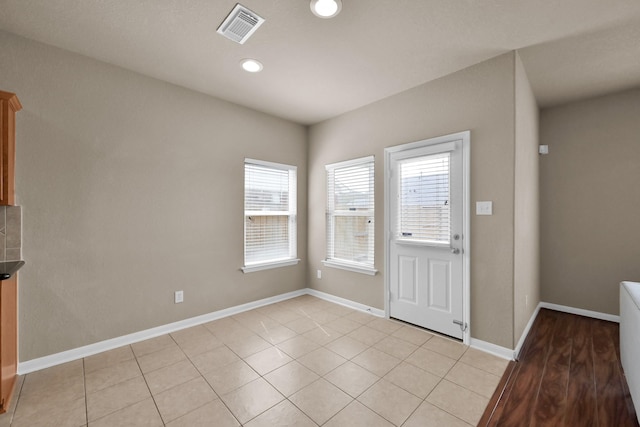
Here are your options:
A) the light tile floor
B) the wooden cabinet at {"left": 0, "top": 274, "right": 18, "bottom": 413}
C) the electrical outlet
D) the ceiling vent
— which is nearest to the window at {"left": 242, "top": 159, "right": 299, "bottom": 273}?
the electrical outlet

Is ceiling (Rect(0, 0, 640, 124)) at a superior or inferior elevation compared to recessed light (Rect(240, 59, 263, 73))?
superior

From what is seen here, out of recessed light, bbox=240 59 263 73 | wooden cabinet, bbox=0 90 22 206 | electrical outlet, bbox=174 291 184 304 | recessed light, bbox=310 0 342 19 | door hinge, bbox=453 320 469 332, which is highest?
recessed light, bbox=240 59 263 73

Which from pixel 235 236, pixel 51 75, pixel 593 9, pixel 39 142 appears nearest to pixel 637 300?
pixel 593 9

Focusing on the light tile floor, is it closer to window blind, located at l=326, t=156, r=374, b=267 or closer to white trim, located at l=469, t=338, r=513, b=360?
white trim, located at l=469, t=338, r=513, b=360

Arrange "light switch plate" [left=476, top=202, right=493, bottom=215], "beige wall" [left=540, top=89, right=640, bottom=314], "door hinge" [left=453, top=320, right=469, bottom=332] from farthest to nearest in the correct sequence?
"beige wall" [left=540, top=89, right=640, bottom=314], "door hinge" [left=453, top=320, right=469, bottom=332], "light switch plate" [left=476, top=202, right=493, bottom=215]

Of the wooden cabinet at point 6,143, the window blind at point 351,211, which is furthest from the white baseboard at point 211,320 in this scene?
the wooden cabinet at point 6,143

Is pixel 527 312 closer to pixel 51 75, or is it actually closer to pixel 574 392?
pixel 574 392

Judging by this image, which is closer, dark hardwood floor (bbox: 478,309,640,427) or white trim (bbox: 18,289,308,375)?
dark hardwood floor (bbox: 478,309,640,427)

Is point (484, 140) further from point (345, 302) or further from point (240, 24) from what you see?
point (345, 302)

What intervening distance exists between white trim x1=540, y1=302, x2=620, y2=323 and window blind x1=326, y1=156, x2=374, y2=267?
8.39 feet

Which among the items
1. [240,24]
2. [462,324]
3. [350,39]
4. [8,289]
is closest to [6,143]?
[8,289]

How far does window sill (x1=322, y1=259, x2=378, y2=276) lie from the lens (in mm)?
3527

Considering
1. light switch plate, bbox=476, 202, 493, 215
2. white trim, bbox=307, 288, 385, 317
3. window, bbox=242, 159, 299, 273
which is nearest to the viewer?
light switch plate, bbox=476, 202, 493, 215

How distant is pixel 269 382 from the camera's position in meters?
2.12
